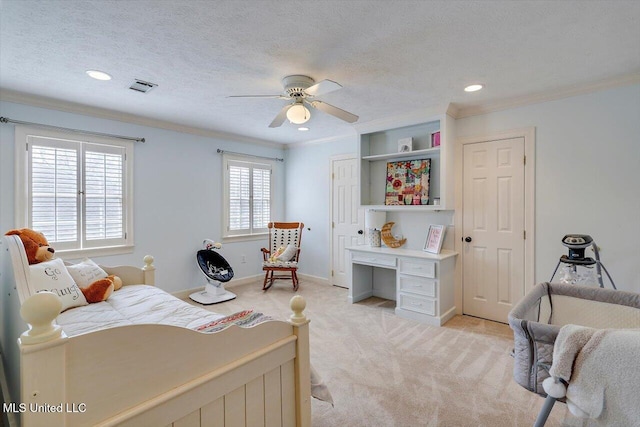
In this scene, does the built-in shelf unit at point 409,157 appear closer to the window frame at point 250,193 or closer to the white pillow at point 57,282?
the window frame at point 250,193

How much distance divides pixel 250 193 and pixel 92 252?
2.36 meters

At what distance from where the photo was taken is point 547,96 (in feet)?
9.87

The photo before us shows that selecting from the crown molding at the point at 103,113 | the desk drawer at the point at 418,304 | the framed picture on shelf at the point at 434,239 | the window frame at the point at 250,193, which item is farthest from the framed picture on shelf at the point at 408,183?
the crown molding at the point at 103,113

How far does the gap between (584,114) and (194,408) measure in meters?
3.82

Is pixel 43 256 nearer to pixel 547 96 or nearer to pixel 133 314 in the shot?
pixel 133 314

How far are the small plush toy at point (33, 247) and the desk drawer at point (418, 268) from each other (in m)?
3.32

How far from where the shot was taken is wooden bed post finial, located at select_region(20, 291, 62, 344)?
784mm

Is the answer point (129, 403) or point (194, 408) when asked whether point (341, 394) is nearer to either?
point (194, 408)

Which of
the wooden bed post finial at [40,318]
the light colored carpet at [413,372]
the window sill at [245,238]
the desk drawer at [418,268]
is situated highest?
the wooden bed post finial at [40,318]

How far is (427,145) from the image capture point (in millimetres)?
3793

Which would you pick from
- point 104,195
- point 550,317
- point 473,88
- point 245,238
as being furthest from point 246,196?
point 550,317

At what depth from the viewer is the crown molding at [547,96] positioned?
2.66 meters

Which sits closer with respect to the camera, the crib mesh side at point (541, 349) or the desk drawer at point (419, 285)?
the crib mesh side at point (541, 349)

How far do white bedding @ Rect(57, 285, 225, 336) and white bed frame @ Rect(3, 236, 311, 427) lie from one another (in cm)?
45
